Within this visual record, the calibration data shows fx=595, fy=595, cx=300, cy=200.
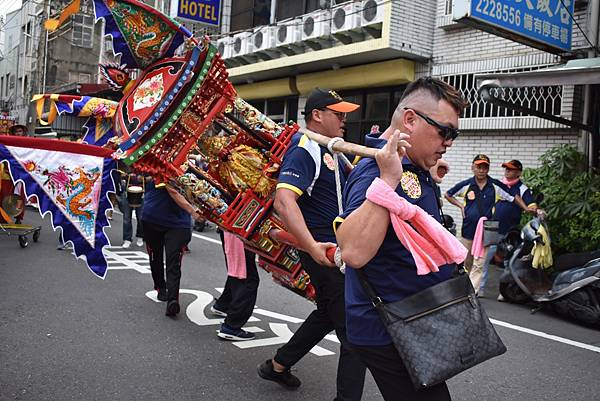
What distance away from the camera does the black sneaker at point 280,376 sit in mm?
4270

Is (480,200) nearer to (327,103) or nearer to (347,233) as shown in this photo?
(327,103)

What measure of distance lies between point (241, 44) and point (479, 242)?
1178 cm

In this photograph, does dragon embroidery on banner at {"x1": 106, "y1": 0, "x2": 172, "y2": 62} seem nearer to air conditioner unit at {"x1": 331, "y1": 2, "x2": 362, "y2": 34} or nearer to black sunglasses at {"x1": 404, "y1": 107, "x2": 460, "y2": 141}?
black sunglasses at {"x1": 404, "y1": 107, "x2": 460, "y2": 141}

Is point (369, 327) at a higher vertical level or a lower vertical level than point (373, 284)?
lower

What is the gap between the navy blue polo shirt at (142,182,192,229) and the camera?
19.5 ft

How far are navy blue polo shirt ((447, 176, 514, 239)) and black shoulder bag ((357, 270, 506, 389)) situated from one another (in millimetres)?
5869

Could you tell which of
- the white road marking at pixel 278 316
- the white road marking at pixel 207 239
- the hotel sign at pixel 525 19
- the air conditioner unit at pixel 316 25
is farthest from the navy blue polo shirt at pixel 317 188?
the air conditioner unit at pixel 316 25

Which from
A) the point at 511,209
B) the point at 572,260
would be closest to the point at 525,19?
the point at 511,209

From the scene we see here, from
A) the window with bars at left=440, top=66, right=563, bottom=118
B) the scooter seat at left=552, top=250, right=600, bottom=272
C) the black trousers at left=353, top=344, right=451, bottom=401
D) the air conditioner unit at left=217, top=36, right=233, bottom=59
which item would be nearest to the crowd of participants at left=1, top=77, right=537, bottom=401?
the black trousers at left=353, top=344, right=451, bottom=401

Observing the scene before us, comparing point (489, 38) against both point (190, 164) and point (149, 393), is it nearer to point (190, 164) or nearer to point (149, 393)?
point (190, 164)

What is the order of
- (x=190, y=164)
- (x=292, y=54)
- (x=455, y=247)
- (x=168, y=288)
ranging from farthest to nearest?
(x=292, y=54), (x=168, y=288), (x=190, y=164), (x=455, y=247)

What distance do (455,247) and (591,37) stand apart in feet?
29.3

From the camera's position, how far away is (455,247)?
232 centimetres

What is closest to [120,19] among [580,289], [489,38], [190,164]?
[190,164]
